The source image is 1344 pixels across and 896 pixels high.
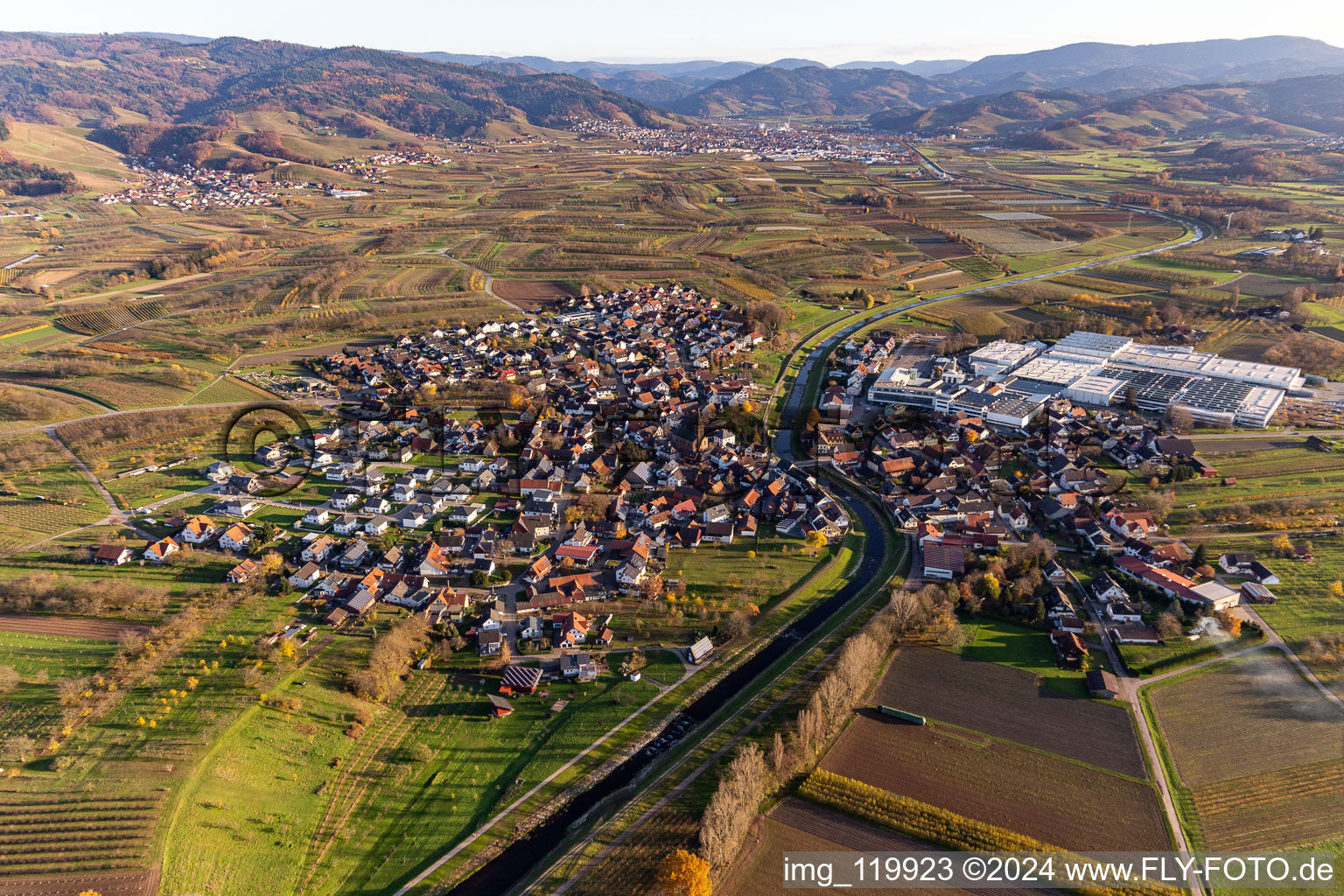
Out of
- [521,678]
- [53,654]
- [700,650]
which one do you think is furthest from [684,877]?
[53,654]

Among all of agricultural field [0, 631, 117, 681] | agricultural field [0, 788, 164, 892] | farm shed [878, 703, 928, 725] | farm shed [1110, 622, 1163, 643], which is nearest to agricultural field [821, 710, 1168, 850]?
farm shed [878, 703, 928, 725]

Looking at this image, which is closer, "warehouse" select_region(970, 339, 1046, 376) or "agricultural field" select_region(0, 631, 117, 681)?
"agricultural field" select_region(0, 631, 117, 681)

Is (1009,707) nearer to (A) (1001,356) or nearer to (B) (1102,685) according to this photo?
(B) (1102,685)

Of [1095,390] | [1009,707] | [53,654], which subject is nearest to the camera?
[1009,707]

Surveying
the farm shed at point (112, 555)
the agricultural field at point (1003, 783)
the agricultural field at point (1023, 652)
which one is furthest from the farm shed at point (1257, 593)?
the farm shed at point (112, 555)

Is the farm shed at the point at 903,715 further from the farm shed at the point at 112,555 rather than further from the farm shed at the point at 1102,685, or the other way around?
the farm shed at the point at 112,555

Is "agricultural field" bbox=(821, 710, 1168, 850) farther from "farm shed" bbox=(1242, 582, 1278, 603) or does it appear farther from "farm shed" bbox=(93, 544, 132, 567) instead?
"farm shed" bbox=(93, 544, 132, 567)

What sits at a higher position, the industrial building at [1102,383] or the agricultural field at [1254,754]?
the industrial building at [1102,383]
